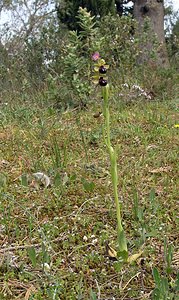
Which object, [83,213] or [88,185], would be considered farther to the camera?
[88,185]

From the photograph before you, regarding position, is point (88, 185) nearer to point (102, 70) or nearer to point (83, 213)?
point (83, 213)

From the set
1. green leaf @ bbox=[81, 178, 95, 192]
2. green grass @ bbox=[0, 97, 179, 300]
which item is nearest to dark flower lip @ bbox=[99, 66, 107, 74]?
green grass @ bbox=[0, 97, 179, 300]

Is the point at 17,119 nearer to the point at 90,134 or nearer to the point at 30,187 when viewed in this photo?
the point at 90,134

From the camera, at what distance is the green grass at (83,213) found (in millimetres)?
1349

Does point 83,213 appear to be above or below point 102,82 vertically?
below

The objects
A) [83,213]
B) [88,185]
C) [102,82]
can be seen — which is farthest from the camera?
[88,185]

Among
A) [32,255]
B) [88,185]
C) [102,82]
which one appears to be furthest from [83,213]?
[102,82]

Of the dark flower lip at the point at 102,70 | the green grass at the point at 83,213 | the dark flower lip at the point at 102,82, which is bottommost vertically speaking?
the green grass at the point at 83,213

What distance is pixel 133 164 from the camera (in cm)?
230

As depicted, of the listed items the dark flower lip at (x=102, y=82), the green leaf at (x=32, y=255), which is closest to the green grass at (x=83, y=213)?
the green leaf at (x=32, y=255)

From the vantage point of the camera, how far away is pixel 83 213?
1.77 meters

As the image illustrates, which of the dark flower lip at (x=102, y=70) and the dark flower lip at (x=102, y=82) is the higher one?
the dark flower lip at (x=102, y=70)

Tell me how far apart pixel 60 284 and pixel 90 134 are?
160 centimetres

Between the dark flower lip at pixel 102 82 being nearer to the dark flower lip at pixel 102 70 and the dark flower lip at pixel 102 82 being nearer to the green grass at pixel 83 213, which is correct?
the dark flower lip at pixel 102 70
